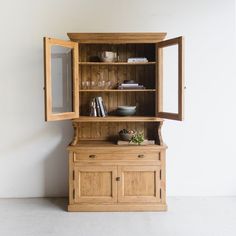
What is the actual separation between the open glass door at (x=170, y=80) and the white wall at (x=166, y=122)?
0.22 m

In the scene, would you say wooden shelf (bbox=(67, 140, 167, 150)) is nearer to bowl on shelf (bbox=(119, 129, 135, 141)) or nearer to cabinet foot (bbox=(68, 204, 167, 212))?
bowl on shelf (bbox=(119, 129, 135, 141))

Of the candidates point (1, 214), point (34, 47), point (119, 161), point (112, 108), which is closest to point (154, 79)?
point (112, 108)

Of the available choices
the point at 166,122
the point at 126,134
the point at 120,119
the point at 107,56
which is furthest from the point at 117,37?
the point at 166,122

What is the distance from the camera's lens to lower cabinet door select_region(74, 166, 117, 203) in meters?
3.58

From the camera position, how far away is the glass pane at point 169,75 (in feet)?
12.5

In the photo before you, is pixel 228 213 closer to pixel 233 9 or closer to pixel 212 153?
pixel 212 153

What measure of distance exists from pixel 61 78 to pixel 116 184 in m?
1.34

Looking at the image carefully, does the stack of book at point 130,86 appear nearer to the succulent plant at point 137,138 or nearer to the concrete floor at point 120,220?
the succulent plant at point 137,138

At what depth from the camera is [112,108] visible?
13.1 feet

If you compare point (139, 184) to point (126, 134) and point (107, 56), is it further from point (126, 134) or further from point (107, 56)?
point (107, 56)

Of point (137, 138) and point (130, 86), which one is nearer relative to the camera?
point (137, 138)

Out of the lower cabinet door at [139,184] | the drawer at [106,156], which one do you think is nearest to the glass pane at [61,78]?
the drawer at [106,156]

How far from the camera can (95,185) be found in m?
3.59

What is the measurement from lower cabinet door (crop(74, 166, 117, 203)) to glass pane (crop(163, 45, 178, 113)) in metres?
1.01
